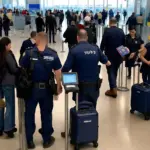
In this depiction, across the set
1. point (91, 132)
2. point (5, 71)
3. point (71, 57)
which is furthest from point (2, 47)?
point (91, 132)

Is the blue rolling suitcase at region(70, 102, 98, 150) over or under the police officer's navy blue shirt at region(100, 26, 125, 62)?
under

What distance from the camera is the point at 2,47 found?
430 centimetres

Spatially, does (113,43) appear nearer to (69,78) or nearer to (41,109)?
(41,109)

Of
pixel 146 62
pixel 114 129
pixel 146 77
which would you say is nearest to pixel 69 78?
pixel 114 129

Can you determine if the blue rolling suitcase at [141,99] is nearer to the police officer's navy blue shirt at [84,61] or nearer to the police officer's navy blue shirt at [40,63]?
the police officer's navy blue shirt at [84,61]

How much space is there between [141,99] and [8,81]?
7.79 feet

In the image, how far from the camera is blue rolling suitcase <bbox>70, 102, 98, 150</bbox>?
4160 millimetres

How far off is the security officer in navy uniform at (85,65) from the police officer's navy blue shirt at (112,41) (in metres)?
2.17

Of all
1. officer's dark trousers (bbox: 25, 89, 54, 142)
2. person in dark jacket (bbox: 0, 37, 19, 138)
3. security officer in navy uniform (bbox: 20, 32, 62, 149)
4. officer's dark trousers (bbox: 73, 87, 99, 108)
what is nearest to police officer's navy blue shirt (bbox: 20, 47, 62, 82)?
security officer in navy uniform (bbox: 20, 32, 62, 149)

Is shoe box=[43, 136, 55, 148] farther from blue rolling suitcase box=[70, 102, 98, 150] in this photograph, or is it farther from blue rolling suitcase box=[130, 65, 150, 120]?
blue rolling suitcase box=[130, 65, 150, 120]

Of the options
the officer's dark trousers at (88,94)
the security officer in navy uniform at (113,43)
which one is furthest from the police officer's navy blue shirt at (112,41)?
the officer's dark trousers at (88,94)

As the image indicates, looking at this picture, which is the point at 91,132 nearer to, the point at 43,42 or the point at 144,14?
the point at 43,42

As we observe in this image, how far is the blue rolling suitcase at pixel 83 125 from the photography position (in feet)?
13.6

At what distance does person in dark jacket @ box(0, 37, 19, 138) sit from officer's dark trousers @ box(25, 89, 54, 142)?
1.46 feet
